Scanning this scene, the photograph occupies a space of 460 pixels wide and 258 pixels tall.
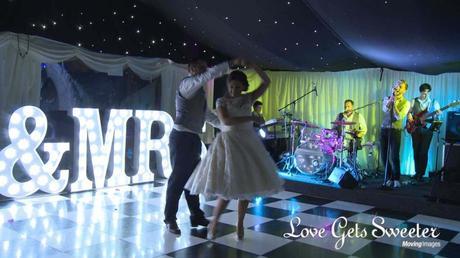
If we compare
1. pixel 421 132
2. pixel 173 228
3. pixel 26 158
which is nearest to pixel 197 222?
pixel 173 228

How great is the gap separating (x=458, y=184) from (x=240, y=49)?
13.4ft

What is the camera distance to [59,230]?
339 cm

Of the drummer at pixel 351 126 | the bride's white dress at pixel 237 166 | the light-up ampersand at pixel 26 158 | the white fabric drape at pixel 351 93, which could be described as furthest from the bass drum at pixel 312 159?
the light-up ampersand at pixel 26 158

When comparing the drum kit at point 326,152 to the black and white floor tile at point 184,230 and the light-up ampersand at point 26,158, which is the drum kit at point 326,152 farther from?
the light-up ampersand at point 26,158

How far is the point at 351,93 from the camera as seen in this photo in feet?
25.1

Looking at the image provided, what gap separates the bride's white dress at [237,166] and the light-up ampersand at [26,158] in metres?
2.31

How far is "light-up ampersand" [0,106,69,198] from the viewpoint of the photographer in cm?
427

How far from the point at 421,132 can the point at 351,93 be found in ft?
6.12

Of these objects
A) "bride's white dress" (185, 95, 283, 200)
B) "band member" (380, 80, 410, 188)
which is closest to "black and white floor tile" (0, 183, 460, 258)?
"bride's white dress" (185, 95, 283, 200)

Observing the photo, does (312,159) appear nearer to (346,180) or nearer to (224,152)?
(346,180)

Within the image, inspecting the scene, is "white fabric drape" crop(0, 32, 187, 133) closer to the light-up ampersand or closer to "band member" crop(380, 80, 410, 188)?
the light-up ampersand

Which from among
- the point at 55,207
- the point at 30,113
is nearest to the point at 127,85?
the point at 30,113

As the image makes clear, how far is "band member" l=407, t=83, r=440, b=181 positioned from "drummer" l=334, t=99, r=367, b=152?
30.4 inches

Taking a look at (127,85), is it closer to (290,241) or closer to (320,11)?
(320,11)
